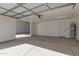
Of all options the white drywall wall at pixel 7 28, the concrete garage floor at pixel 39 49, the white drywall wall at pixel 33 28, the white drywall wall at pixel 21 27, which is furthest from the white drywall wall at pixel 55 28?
the white drywall wall at pixel 21 27

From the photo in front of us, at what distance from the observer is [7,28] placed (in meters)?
7.18

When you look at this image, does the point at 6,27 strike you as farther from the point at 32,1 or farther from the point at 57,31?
the point at 57,31

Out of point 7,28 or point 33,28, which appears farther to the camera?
point 33,28

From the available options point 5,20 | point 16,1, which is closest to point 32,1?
point 16,1

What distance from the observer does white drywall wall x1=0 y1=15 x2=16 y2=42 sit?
262 inches

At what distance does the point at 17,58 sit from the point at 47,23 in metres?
9.06

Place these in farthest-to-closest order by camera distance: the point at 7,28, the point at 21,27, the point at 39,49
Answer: the point at 21,27 → the point at 7,28 → the point at 39,49

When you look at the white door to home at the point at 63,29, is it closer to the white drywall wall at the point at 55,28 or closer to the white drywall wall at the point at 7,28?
the white drywall wall at the point at 55,28

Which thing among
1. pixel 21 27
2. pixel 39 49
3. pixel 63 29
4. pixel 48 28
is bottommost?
pixel 39 49

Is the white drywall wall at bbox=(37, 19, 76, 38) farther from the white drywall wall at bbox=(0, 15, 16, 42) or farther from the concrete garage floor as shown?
the white drywall wall at bbox=(0, 15, 16, 42)

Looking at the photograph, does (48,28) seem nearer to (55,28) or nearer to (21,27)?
(55,28)

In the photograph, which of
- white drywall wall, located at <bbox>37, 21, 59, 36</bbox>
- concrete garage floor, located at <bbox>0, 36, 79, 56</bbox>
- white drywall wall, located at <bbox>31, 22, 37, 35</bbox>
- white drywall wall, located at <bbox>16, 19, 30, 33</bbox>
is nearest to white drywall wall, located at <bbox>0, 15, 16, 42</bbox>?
concrete garage floor, located at <bbox>0, 36, 79, 56</bbox>

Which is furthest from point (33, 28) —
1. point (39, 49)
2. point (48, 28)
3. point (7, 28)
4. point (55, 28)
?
point (39, 49)

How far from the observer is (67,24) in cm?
968
